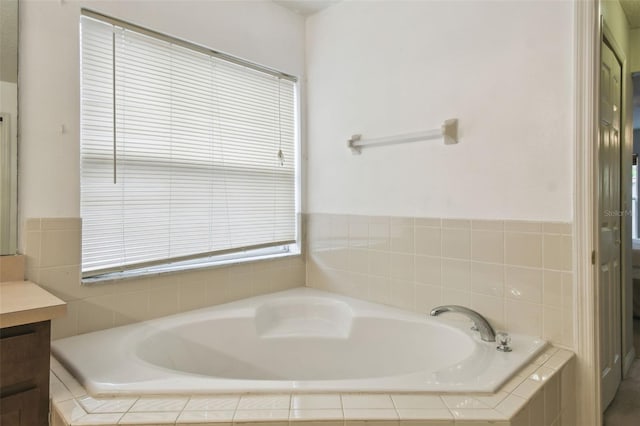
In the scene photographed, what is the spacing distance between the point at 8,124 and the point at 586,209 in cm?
223

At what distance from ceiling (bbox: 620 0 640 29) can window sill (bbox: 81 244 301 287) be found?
7.96ft

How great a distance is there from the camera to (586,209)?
4.82ft

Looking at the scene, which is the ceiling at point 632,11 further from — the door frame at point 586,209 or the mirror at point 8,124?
the mirror at point 8,124

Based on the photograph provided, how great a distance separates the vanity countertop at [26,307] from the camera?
3.42 ft

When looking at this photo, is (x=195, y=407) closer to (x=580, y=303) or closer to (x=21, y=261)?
(x=21, y=261)

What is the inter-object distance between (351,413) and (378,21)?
1985 mm

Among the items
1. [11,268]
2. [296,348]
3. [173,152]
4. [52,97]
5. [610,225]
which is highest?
[52,97]

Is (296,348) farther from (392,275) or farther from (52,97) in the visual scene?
(52,97)

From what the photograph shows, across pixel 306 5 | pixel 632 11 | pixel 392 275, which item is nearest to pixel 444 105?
pixel 392 275

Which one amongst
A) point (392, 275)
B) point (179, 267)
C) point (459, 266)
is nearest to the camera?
point (459, 266)

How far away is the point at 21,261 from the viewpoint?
1.45 m

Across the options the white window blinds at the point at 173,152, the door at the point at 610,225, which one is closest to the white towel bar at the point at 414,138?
the white window blinds at the point at 173,152

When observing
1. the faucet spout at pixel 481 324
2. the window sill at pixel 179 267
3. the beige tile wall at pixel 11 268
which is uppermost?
the beige tile wall at pixel 11 268

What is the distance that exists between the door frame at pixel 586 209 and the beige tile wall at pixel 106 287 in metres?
1.61
